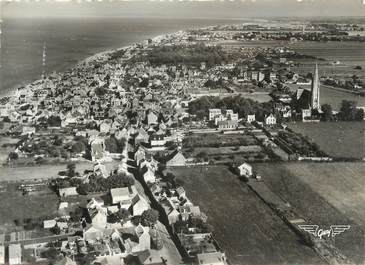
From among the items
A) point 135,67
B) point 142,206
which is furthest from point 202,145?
point 135,67

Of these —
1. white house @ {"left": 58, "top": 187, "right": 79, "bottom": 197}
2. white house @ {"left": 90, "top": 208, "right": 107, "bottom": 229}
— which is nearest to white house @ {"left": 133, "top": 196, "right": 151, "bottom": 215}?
white house @ {"left": 90, "top": 208, "right": 107, "bottom": 229}

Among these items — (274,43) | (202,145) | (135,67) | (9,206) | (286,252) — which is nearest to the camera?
(286,252)

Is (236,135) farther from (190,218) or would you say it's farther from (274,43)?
(274,43)

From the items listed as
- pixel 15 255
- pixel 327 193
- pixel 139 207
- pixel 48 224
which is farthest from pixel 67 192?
pixel 327 193

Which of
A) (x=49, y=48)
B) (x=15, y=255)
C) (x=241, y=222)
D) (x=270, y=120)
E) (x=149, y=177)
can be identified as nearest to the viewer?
(x=15, y=255)

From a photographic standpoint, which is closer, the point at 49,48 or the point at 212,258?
the point at 212,258

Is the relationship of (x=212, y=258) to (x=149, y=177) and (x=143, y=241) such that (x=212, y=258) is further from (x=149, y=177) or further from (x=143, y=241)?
(x=149, y=177)
